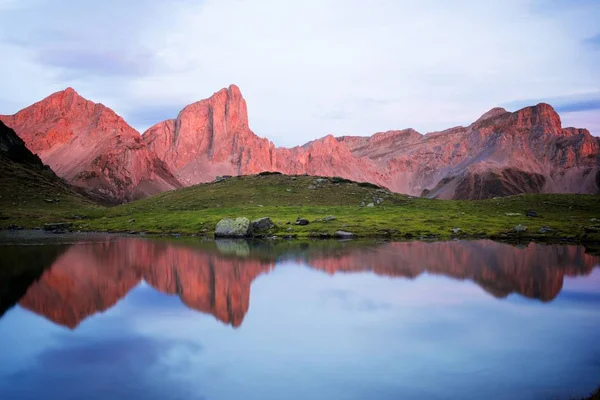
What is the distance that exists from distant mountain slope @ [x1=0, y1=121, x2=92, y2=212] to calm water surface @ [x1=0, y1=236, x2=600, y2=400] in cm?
9368

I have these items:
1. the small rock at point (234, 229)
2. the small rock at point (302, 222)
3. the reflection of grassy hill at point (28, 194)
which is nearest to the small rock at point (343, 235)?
the small rock at point (302, 222)

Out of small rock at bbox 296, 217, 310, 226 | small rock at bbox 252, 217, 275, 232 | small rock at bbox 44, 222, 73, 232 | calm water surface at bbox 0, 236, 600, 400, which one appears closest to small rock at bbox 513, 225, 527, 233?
calm water surface at bbox 0, 236, 600, 400

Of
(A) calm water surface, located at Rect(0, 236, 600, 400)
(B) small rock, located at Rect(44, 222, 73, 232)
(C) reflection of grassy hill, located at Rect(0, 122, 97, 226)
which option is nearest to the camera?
(A) calm water surface, located at Rect(0, 236, 600, 400)

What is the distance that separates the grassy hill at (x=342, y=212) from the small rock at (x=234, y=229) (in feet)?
13.5

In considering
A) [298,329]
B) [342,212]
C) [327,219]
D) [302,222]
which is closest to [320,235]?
[302,222]

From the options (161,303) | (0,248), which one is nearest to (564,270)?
(161,303)

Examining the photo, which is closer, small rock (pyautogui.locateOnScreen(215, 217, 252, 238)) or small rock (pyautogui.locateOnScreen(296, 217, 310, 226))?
small rock (pyautogui.locateOnScreen(215, 217, 252, 238))

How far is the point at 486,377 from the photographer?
19297 mm

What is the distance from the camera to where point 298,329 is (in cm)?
2614

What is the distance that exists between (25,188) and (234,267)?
133m

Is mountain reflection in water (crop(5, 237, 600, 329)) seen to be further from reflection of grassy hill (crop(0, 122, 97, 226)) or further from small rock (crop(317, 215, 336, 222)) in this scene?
reflection of grassy hill (crop(0, 122, 97, 226))

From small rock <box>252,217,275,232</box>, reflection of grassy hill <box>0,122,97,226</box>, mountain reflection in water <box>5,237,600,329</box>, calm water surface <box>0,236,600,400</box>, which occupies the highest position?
reflection of grassy hill <box>0,122,97,226</box>

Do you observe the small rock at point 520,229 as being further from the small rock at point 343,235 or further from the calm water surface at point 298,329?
the calm water surface at point 298,329

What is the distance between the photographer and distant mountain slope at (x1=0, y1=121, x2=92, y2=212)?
14038 cm
